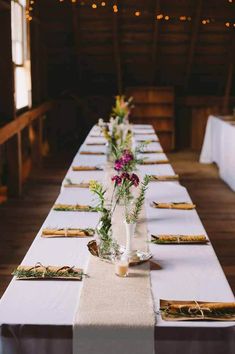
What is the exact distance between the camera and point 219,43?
10117 mm

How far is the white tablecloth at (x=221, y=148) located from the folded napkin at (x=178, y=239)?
14.6 ft

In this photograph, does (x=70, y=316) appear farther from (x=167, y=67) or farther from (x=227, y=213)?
(x=167, y=67)

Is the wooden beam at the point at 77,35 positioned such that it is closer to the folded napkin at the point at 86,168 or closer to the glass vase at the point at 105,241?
the folded napkin at the point at 86,168

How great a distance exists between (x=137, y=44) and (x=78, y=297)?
839cm

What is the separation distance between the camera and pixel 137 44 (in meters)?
10.2

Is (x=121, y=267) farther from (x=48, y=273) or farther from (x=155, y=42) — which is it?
(x=155, y=42)

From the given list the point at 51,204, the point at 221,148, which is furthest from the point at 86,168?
the point at 221,148

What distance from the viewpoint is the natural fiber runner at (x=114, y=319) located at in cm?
204

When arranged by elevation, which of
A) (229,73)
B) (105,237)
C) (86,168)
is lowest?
(86,168)

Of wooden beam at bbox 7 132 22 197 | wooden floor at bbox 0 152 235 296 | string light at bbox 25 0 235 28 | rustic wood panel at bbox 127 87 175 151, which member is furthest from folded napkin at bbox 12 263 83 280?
rustic wood panel at bbox 127 87 175 151

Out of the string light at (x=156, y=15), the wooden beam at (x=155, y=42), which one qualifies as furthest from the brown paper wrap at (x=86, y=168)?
the wooden beam at (x=155, y=42)

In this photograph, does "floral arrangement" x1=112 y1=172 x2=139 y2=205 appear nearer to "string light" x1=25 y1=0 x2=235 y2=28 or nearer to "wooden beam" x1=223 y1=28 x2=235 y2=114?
"string light" x1=25 y1=0 x2=235 y2=28

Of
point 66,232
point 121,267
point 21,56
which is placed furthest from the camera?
point 21,56

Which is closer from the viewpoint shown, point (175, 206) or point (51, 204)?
point (175, 206)
